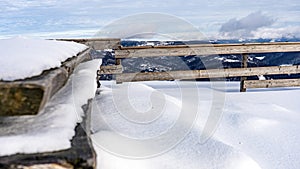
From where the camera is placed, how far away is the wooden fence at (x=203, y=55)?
6477 mm

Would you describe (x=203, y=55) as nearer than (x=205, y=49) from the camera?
No

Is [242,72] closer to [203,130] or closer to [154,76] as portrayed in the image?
[154,76]

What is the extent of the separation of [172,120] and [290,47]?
15.4 ft

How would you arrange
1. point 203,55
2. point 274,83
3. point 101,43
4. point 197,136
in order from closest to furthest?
point 197,136 → point 101,43 → point 203,55 → point 274,83

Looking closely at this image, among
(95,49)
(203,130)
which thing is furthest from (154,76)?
(203,130)

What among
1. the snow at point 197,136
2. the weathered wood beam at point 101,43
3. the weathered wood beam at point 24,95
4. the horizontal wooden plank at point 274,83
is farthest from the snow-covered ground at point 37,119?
the horizontal wooden plank at point 274,83

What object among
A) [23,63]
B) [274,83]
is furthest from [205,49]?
[23,63]

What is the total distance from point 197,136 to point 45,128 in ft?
6.17

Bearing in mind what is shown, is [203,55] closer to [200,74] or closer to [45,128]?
[200,74]

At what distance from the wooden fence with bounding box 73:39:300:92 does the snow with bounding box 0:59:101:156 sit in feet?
14.6

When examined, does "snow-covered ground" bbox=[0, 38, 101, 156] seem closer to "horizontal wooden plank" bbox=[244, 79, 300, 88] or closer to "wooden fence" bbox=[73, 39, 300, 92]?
"wooden fence" bbox=[73, 39, 300, 92]

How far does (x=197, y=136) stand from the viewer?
3107mm

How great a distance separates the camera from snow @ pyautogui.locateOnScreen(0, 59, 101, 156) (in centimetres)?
140

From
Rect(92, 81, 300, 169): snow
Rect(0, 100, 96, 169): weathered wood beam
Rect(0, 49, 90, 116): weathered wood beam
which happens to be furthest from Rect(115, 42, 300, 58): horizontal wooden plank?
Rect(0, 100, 96, 169): weathered wood beam
